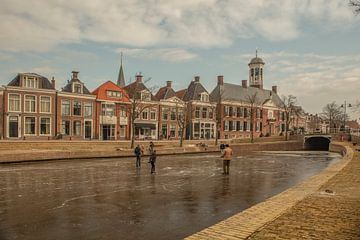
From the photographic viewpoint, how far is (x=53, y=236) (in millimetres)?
7695

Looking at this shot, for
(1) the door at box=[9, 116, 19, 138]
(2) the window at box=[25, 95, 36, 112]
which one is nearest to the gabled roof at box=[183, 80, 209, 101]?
(2) the window at box=[25, 95, 36, 112]

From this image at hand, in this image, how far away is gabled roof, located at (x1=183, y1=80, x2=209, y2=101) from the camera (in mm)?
69400

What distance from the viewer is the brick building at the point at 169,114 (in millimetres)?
63188

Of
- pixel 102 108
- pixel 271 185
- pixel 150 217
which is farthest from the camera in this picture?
pixel 102 108

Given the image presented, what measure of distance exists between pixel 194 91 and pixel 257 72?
2546cm

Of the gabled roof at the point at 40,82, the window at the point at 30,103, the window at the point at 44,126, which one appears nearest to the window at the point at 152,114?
the gabled roof at the point at 40,82

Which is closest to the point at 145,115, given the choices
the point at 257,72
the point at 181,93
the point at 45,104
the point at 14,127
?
the point at 181,93

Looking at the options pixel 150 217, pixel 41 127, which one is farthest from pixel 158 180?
pixel 41 127

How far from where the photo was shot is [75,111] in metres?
53.2

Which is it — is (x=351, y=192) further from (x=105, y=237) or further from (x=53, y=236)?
(x=53, y=236)

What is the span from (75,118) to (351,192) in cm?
4685

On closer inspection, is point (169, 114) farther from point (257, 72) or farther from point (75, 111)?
point (257, 72)

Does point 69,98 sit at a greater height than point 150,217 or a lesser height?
greater

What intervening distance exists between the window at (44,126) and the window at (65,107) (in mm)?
2597
